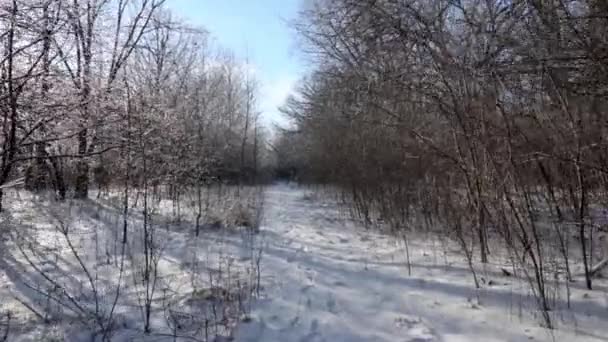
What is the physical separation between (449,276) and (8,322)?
12.7ft

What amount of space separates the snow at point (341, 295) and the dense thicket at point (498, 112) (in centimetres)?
29

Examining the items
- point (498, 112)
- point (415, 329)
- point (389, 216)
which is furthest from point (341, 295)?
point (389, 216)

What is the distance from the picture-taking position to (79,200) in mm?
9344

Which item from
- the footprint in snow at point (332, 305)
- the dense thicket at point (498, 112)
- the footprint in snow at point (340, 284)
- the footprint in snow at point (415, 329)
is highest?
the dense thicket at point (498, 112)

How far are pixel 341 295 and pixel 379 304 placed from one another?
1.36 feet

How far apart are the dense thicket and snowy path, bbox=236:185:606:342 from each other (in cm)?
37

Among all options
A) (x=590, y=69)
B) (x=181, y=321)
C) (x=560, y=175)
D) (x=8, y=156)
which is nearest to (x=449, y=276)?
(x=560, y=175)

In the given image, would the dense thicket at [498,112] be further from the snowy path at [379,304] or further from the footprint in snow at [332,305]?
the footprint in snow at [332,305]

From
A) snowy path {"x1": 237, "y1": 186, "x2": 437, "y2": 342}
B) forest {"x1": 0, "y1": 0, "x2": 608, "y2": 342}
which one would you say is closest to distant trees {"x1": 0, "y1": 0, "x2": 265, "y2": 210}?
forest {"x1": 0, "y1": 0, "x2": 608, "y2": 342}

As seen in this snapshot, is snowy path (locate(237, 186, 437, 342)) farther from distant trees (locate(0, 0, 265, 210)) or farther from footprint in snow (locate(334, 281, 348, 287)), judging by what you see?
distant trees (locate(0, 0, 265, 210))

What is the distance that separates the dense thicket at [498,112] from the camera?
3174mm

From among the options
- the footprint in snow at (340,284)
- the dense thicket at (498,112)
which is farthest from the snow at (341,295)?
the dense thicket at (498,112)

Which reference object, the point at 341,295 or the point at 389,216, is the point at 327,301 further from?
the point at 389,216

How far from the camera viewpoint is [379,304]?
3469 millimetres
